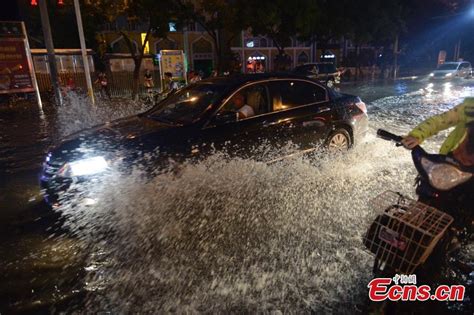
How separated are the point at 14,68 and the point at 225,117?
14.1m

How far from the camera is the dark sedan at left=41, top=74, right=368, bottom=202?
423 cm

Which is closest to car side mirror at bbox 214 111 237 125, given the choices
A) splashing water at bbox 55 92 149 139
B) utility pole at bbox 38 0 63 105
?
splashing water at bbox 55 92 149 139

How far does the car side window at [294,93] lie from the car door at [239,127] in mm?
174

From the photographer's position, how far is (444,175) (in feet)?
8.13

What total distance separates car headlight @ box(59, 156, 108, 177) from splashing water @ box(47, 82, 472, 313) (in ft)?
0.63

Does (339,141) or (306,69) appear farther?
(306,69)

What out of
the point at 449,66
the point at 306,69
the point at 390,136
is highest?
the point at 390,136

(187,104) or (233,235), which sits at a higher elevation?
(187,104)

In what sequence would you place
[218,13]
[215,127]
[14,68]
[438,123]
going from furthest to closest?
1. [218,13]
2. [14,68]
3. [215,127]
4. [438,123]

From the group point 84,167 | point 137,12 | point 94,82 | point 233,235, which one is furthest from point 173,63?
point 233,235

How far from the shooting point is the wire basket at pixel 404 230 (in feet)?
7.38

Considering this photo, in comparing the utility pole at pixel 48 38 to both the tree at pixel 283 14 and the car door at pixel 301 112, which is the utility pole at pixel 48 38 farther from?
the tree at pixel 283 14

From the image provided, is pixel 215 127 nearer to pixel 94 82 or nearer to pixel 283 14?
pixel 94 82

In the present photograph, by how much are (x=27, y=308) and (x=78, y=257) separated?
0.74m
